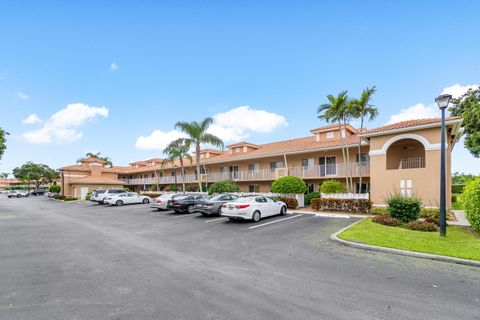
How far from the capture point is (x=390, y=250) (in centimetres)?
770

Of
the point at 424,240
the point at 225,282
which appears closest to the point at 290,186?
the point at 424,240

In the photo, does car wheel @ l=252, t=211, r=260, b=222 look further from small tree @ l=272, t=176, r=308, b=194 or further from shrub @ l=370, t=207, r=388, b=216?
shrub @ l=370, t=207, r=388, b=216

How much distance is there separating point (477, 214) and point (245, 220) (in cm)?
992

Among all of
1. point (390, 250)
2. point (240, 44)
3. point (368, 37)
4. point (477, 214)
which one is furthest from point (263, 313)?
point (240, 44)

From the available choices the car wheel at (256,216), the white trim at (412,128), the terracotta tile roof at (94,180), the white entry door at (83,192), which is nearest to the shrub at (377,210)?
the white trim at (412,128)

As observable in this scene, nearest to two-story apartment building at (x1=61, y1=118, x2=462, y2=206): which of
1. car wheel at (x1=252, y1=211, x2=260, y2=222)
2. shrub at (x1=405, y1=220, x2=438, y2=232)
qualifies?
shrub at (x1=405, y1=220, x2=438, y2=232)

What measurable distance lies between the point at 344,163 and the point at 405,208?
31.2 ft

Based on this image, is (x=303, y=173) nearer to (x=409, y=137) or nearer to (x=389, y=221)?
(x=409, y=137)

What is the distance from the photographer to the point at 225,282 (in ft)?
17.6

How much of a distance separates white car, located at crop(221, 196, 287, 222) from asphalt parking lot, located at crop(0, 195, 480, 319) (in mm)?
4149

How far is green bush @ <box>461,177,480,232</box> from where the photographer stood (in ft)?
31.0

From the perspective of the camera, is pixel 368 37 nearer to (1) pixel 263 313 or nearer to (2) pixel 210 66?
(2) pixel 210 66

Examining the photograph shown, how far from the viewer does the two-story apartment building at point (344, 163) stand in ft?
50.5

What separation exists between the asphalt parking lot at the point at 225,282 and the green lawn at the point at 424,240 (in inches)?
33.1
